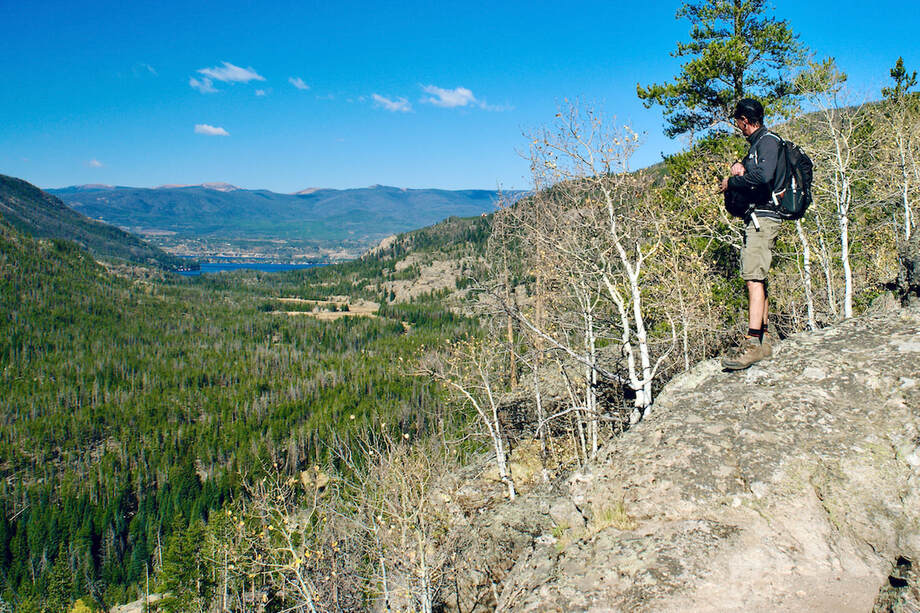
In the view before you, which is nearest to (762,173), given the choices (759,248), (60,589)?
(759,248)

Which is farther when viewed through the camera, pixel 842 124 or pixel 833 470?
pixel 842 124

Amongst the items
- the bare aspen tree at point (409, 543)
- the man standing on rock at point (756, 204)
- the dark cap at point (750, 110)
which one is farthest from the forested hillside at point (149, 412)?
the dark cap at point (750, 110)

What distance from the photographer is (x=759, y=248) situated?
284 inches

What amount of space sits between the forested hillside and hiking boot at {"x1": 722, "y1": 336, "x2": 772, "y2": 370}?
15.5 metres

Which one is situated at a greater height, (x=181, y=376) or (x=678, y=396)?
(x=678, y=396)

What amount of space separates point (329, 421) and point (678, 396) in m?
94.0

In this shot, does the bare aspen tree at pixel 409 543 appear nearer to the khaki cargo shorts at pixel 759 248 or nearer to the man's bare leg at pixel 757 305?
the man's bare leg at pixel 757 305

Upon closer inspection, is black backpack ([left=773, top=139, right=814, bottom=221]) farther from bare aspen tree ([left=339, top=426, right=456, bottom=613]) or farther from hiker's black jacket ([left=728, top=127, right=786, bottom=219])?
bare aspen tree ([left=339, top=426, right=456, bottom=613])

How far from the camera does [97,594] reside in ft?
201

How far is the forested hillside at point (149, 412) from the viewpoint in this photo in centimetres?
6606

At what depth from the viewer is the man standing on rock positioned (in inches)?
262

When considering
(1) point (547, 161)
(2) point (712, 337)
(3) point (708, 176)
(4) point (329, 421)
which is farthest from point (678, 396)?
(4) point (329, 421)

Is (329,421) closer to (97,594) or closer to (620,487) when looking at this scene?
(97,594)

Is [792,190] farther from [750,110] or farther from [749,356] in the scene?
[749,356]
